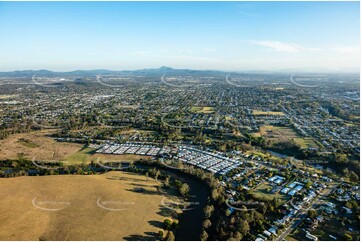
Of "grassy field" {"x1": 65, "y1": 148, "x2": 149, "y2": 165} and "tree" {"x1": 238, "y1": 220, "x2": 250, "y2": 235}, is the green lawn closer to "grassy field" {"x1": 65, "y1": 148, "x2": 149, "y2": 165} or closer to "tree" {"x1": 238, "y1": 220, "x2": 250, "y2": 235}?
"grassy field" {"x1": 65, "y1": 148, "x2": 149, "y2": 165}

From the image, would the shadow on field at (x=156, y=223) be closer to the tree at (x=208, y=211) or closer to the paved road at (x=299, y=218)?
the tree at (x=208, y=211)

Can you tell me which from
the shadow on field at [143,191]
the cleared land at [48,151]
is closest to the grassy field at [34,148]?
the cleared land at [48,151]

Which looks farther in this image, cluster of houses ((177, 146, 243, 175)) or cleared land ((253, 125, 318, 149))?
cleared land ((253, 125, 318, 149))

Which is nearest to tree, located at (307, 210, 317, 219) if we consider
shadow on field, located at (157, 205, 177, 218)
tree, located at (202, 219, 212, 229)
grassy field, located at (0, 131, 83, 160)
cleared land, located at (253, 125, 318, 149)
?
tree, located at (202, 219, 212, 229)

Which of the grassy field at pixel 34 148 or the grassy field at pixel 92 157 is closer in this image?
the grassy field at pixel 92 157

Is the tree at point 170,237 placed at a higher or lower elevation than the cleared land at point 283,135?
lower

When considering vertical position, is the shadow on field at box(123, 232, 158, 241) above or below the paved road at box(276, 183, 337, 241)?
below

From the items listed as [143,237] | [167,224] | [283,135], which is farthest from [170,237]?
[283,135]
